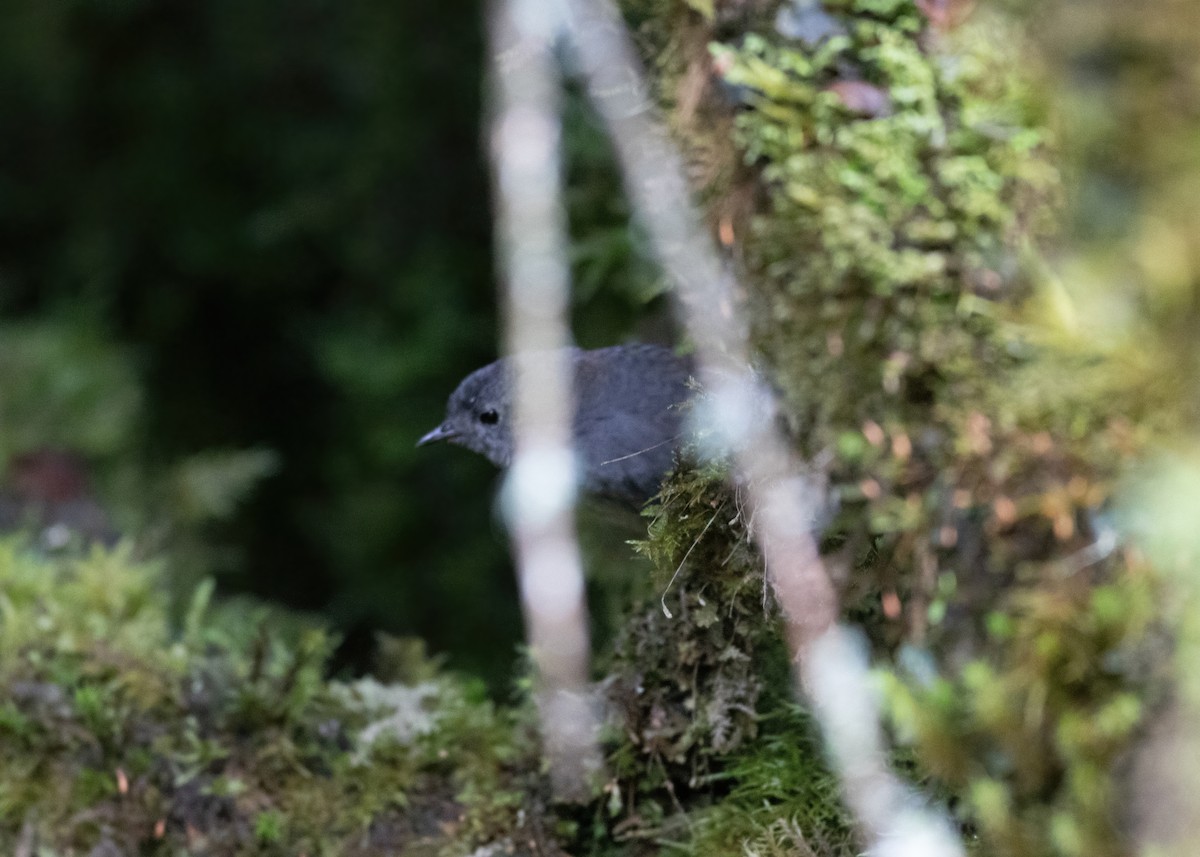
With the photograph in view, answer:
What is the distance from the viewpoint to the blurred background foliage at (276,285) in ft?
17.1

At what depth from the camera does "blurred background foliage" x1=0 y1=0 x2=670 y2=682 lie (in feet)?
17.1

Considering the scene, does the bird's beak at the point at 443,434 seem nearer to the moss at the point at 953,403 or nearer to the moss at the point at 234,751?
the moss at the point at 234,751

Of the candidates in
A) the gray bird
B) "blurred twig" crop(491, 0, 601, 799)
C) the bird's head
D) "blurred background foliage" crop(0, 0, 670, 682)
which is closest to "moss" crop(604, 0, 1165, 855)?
"blurred twig" crop(491, 0, 601, 799)

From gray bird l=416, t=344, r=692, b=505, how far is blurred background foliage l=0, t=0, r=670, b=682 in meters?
0.78

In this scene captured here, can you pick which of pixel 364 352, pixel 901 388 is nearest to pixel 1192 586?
pixel 901 388

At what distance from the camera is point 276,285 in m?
6.16

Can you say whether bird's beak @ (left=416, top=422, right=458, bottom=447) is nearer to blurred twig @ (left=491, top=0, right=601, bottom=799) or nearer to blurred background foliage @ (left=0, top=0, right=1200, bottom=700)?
blurred twig @ (left=491, top=0, right=601, bottom=799)

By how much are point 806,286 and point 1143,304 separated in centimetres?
48

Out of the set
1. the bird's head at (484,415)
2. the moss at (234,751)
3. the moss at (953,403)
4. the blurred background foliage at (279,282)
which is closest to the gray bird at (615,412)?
the bird's head at (484,415)

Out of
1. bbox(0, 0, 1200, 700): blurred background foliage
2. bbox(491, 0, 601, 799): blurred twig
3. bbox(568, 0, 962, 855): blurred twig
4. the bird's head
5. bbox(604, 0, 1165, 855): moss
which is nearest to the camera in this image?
bbox(604, 0, 1165, 855): moss

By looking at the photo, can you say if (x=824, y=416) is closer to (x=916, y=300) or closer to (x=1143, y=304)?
(x=916, y=300)

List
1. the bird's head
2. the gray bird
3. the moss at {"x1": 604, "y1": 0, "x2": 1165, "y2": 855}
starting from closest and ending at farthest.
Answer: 1. the moss at {"x1": 604, "y1": 0, "x2": 1165, "y2": 855}
2. the gray bird
3. the bird's head

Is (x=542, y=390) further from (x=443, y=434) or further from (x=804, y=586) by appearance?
(x=804, y=586)

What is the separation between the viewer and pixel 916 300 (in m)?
1.58
